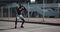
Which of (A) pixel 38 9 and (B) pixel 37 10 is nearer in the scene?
(A) pixel 38 9

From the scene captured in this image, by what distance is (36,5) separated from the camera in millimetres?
26156

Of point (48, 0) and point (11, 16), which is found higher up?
point (48, 0)

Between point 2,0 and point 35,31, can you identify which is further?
point 2,0

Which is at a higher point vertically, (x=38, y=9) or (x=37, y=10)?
(x=38, y=9)

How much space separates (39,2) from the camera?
1075 inches

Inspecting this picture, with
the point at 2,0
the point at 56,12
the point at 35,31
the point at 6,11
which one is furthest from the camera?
the point at 2,0

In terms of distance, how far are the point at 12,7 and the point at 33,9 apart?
122 inches

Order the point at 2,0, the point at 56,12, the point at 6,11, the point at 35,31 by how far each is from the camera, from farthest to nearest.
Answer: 1. the point at 2,0
2. the point at 6,11
3. the point at 56,12
4. the point at 35,31

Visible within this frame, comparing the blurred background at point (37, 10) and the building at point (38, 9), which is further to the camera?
the building at point (38, 9)

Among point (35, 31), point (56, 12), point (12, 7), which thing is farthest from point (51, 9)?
point (35, 31)

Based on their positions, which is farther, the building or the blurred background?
the building

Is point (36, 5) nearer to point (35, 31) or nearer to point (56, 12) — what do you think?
point (56, 12)

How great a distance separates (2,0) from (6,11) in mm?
3193

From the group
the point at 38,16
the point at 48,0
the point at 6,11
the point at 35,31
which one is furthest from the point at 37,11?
the point at 35,31
